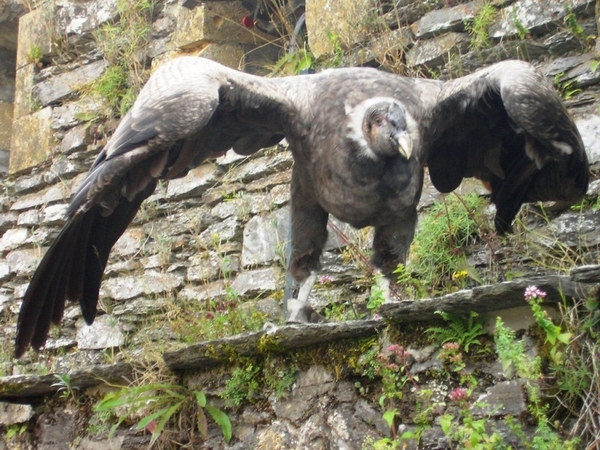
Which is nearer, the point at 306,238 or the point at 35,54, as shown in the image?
the point at 306,238

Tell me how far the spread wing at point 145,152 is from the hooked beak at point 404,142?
49 cm

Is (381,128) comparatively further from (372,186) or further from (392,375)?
Result: (392,375)

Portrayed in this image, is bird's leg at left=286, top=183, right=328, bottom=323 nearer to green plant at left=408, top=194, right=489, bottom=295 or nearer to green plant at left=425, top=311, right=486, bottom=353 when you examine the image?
green plant at left=408, top=194, right=489, bottom=295

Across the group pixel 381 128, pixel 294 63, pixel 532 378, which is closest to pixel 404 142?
pixel 381 128

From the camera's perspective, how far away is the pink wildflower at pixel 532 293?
8.48 feet

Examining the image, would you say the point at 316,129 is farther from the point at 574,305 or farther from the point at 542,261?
the point at 574,305

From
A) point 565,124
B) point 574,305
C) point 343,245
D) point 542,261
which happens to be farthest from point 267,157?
point 574,305

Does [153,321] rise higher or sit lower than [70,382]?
higher

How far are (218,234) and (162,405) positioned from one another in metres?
2.06

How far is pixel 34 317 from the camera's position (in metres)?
3.73

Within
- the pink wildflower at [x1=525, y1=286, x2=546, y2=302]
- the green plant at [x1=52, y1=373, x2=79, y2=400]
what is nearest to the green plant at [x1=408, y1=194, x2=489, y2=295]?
the green plant at [x1=52, y1=373, x2=79, y2=400]

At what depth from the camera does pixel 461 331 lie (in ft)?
9.43

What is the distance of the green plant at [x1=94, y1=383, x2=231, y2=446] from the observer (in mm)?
3596

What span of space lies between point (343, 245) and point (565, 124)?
1.80m
